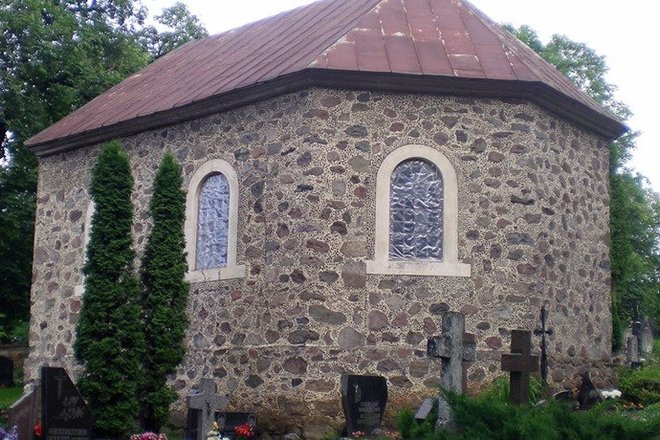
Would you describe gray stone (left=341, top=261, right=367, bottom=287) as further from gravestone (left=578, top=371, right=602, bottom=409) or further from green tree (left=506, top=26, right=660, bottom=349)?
green tree (left=506, top=26, right=660, bottom=349)

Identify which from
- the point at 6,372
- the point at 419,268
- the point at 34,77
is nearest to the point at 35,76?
the point at 34,77

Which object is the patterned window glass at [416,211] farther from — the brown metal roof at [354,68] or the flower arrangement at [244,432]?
the flower arrangement at [244,432]

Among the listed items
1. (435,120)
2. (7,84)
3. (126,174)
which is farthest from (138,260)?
(7,84)

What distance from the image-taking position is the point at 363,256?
13.9 metres

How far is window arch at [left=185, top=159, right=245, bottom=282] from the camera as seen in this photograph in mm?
15047

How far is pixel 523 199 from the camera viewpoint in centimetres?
1432

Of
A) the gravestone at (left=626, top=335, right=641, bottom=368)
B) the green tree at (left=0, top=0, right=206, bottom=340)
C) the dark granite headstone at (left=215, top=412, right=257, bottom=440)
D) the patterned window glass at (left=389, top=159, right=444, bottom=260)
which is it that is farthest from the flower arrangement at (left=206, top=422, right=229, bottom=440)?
the green tree at (left=0, top=0, right=206, bottom=340)

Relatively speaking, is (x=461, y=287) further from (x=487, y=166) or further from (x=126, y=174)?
(x=126, y=174)

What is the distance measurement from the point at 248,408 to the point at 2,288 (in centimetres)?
1275

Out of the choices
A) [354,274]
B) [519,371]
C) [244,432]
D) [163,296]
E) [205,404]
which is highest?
[354,274]

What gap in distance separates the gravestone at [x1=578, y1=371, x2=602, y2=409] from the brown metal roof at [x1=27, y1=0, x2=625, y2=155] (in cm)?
383

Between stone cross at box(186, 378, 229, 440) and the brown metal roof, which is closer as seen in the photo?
stone cross at box(186, 378, 229, 440)

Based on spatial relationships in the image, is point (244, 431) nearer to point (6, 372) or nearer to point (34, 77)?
point (6, 372)

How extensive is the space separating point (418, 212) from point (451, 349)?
491 centimetres
